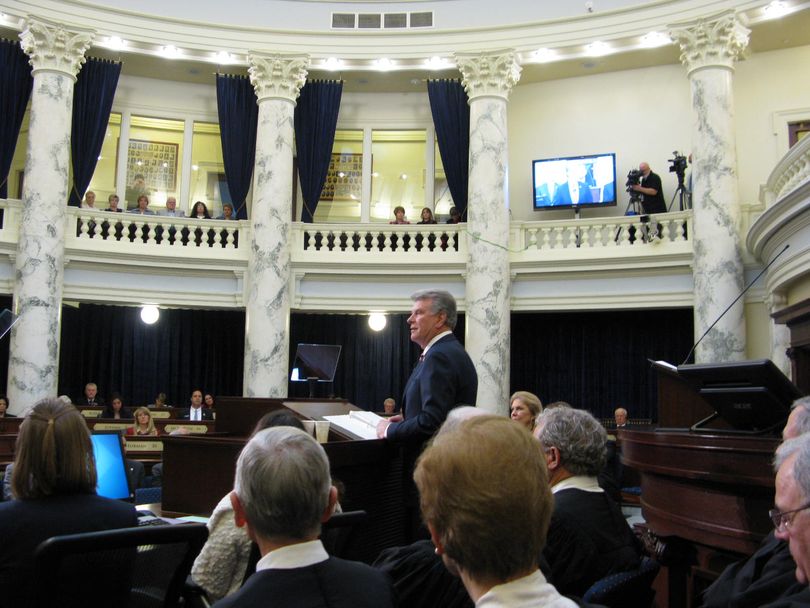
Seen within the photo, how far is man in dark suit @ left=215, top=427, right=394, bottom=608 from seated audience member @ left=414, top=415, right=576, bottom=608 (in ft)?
1.35

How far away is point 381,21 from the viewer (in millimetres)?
13500

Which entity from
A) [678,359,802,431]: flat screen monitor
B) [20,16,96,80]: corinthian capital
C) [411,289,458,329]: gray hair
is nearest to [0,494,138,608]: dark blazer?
[411,289,458,329]: gray hair

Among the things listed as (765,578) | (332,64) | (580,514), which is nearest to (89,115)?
(332,64)

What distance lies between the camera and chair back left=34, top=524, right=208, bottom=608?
1963 mm

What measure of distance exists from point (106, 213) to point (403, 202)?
492 centimetres

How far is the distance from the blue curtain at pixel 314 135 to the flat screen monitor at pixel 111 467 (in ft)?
30.6

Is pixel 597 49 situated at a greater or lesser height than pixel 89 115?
greater

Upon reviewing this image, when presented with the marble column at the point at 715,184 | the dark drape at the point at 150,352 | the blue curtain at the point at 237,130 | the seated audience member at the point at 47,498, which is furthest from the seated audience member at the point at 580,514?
the dark drape at the point at 150,352

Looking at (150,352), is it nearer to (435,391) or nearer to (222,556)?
(435,391)

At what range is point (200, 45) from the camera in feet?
43.0

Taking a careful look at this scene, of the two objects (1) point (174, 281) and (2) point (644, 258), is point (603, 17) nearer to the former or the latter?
(2) point (644, 258)

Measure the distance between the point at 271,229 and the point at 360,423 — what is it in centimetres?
890

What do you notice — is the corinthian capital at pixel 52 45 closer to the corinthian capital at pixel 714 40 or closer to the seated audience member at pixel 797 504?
the corinthian capital at pixel 714 40

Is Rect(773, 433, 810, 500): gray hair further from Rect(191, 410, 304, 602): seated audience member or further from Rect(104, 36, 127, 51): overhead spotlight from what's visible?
Rect(104, 36, 127, 51): overhead spotlight
